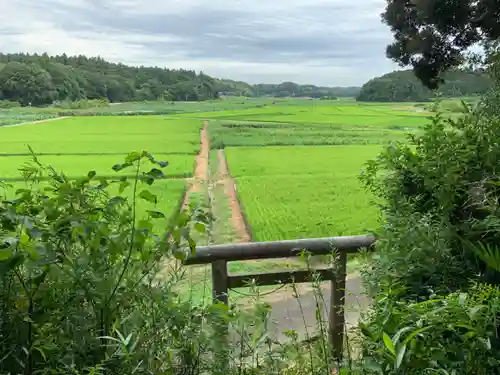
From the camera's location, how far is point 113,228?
877mm

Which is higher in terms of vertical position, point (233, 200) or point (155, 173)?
point (155, 173)

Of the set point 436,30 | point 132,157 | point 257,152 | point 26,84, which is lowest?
point 257,152

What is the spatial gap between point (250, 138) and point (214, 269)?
6.57m

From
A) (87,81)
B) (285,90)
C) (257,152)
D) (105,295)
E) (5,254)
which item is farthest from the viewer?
(257,152)

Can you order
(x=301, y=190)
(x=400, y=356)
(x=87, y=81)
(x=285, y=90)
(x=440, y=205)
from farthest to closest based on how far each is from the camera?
(x=301, y=190) < (x=285, y=90) < (x=87, y=81) < (x=440, y=205) < (x=400, y=356)

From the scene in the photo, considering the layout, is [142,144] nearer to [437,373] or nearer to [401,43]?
[401,43]

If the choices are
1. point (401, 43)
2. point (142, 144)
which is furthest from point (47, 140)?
point (401, 43)

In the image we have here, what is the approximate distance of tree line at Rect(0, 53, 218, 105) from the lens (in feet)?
10.7

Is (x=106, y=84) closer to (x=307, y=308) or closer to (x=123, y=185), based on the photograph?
(x=307, y=308)

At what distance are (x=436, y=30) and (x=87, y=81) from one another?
2.57 m

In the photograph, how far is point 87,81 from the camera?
3.72 metres

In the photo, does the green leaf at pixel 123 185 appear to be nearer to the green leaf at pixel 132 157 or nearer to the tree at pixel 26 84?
the green leaf at pixel 132 157

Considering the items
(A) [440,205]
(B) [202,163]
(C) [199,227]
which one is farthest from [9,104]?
(A) [440,205]

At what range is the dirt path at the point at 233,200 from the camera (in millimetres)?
3302
